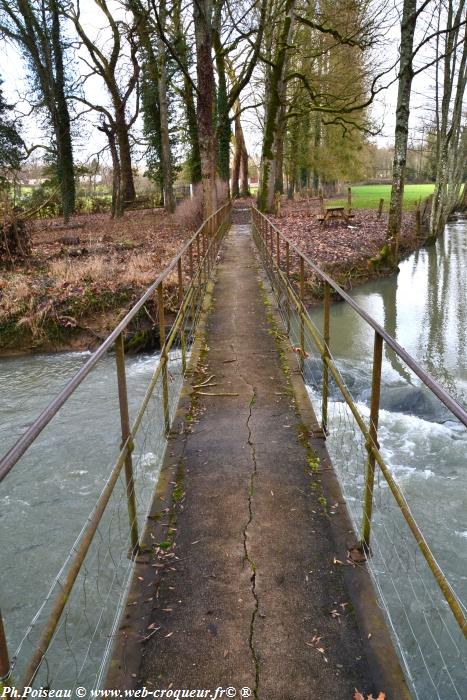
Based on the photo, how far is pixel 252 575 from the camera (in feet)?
10.1

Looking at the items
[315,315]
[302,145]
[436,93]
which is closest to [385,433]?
[315,315]

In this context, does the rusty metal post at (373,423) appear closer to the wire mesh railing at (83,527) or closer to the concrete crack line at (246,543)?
the concrete crack line at (246,543)

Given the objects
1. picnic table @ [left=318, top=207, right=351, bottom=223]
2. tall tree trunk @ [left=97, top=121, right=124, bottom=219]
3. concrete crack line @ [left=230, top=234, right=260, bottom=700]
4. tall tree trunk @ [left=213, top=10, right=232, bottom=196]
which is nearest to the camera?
concrete crack line @ [left=230, top=234, right=260, bottom=700]

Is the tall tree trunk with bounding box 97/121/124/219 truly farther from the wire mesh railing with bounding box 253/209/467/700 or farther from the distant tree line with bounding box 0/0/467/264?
the wire mesh railing with bounding box 253/209/467/700

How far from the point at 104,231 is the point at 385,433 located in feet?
56.5

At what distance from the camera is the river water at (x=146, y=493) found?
3.81 meters

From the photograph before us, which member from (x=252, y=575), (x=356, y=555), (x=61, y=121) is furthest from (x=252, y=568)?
(x=61, y=121)

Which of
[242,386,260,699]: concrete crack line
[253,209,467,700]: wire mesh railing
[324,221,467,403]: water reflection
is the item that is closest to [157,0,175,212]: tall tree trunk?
[324,221,467,403]: water reflection

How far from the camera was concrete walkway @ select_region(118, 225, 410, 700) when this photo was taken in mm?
2475

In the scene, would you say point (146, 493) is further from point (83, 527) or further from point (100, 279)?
point (100, 279)

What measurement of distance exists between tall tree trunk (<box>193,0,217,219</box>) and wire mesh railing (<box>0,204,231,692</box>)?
935cm

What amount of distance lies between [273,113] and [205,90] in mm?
8468

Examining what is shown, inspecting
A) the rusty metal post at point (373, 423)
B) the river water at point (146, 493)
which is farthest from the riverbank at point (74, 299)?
the rusty metal post at point (373, 423)

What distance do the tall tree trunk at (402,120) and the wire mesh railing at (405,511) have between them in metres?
9.91
